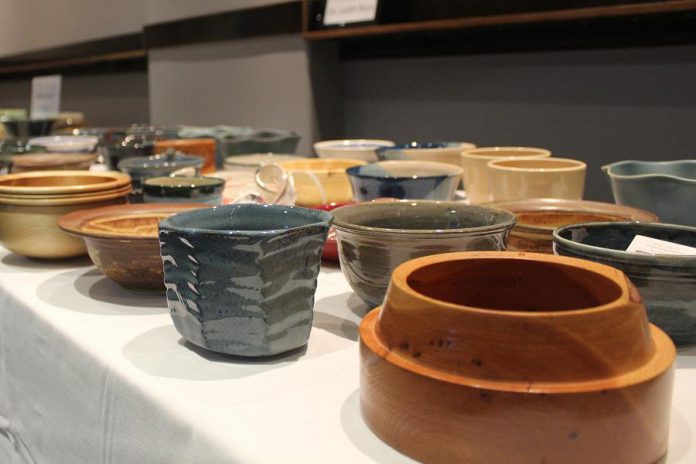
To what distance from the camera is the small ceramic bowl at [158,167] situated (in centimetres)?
127

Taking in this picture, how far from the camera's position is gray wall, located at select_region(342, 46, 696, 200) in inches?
62.2

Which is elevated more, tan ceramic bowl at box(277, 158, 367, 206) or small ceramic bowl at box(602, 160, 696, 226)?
small ceramic bowl at box(602, 160, 696, 226)

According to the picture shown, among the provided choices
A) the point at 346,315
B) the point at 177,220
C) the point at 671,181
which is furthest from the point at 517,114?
the point at 177,220

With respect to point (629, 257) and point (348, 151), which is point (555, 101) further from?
point (629, 257)

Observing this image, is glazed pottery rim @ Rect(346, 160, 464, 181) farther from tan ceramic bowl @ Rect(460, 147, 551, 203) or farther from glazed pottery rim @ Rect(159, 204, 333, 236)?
glazed pottery rim @ Rect(159, 204, 333, 236)

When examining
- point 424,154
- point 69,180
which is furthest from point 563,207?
point 69,180

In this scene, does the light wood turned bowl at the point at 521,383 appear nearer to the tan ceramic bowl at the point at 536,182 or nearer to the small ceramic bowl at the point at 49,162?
the tan ceramic bowl at the point at 536,182

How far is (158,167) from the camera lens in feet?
4.16

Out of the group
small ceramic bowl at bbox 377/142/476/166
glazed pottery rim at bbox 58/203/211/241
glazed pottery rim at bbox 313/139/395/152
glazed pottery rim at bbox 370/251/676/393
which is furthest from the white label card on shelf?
glazed pottery rim at bbox 370/251/676/393

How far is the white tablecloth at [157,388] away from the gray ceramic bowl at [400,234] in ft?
0.20

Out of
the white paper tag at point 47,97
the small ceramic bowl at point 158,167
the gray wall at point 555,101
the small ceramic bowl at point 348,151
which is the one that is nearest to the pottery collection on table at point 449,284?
the small ceramic bowl at point 158,167

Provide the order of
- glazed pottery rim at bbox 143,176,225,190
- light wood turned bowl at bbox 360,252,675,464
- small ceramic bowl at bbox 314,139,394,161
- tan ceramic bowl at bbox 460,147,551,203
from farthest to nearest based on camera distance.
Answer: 1. small ceramic bowl at bbox 314,139,394,161
2. tan ceramic bowl at bbox 460,147,551,203
3. glazed pottery rim at bbox 143,176,225,190
4. light wood turned bowl at bbox 360,252,675,464

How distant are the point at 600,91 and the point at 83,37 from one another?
10.9 ft

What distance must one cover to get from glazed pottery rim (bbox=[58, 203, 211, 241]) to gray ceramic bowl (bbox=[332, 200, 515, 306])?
198mm
